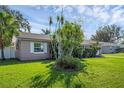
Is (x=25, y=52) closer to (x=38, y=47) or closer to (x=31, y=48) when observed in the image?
(x=31, y=48)

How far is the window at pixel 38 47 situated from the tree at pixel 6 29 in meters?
2.12

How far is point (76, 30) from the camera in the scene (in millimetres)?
15195

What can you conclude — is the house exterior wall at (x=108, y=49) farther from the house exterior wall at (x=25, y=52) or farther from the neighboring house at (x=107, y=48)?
the house exterior wall at (x=25, y=52)

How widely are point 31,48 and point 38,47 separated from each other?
1.05 m

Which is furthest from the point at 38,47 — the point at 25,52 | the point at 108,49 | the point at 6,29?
the point at 108,49

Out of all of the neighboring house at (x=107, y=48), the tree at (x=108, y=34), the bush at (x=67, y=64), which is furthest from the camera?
the tree at (x=108, y=34)

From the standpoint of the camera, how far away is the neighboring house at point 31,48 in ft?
57.9

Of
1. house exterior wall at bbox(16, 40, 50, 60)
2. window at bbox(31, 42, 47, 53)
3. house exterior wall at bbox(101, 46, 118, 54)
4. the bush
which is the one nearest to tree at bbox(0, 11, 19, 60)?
house exterior wall at bbox(16, 40, 50, 60)

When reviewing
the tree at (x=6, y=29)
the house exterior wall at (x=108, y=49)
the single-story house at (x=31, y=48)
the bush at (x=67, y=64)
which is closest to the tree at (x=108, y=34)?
the house exterior wall at (x=108, y=49)

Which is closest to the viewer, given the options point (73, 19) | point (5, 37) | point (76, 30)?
point (76, 30)

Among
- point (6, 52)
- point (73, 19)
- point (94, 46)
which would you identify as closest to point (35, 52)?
point (6, 52)
